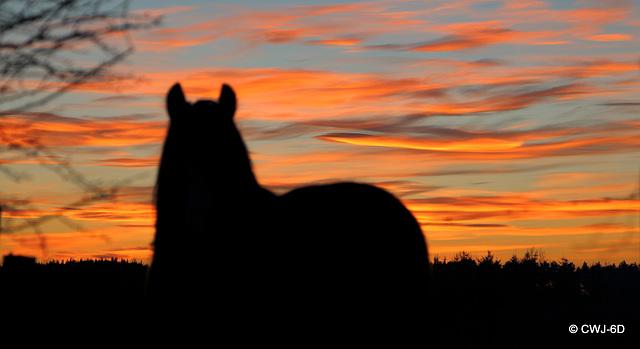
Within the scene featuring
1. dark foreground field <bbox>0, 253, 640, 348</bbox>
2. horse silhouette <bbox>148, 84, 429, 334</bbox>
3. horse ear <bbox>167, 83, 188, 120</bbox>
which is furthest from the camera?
dark foreground field <bbox>0, 253, 640, 348</bbox>

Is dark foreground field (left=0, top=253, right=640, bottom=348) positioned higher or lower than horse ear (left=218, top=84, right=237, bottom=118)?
lower

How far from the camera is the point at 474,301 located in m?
12.1

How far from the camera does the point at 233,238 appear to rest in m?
5.09

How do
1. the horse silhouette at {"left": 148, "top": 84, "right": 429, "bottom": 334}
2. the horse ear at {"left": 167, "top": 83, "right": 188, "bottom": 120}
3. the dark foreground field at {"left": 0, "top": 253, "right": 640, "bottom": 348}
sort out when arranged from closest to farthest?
1. the horse silhouette at {"left": 148, "top": 84, "right": 429, "bottom": 334}
2. the horse ear at {"left": 167, "top": 83, "right": 188, "bottom": 120}
3. the dark foreground field at {"left": 0, "top": 253, "right": 640, "bottom": 348}

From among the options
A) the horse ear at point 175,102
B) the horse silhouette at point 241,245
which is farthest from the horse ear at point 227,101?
the horse ear at point 175,102

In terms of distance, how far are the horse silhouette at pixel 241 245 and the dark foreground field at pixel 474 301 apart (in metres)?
1.51

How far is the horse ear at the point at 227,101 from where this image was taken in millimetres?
5129

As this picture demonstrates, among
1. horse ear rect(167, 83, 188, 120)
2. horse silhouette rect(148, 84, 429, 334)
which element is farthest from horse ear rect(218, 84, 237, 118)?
horse ear rect(167, 83, 188, 120)

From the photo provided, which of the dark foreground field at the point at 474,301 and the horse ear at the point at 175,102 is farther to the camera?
the dark foreground field at the point at 474,301

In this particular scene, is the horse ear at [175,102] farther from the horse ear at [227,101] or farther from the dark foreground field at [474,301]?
the dark foreground field at [474,301]

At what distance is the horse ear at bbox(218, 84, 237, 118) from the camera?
5129 millimetres

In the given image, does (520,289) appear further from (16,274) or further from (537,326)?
(16,274)

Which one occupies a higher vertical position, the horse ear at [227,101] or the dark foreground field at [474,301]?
the horse ear at [227,101]

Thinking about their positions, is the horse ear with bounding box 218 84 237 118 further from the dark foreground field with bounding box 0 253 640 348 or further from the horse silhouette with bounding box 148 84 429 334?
the dark foreground field with bounding box 0 253 640 348
